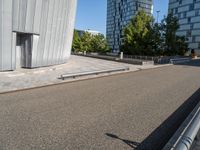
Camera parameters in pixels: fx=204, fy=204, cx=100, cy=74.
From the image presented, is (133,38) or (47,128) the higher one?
(133,38)

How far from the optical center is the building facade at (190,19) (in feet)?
220

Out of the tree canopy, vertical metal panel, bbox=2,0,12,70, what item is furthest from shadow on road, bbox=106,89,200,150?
the tree canopy

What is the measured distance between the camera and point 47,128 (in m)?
4.99

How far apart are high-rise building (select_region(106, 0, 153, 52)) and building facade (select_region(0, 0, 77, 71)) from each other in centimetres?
8027

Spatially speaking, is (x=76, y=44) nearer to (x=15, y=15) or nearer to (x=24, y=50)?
(x=24, y=50)

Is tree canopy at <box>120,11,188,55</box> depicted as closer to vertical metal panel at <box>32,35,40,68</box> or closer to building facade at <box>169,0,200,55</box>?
vertical metal panel at <box>32,35,40,68</box>

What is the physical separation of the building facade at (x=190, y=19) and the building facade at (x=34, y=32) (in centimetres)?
5805

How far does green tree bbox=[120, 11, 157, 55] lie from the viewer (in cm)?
3087

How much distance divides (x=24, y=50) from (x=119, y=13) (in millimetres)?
100833

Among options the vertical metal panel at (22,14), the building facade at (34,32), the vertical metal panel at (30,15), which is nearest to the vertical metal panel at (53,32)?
the building facade at (34,32)

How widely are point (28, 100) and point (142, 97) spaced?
4472 millimetres

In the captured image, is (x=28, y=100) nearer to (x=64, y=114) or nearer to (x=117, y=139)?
(x=64, y=114)

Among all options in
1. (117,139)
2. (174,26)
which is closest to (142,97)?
(117,139)

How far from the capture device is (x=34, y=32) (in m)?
14.3
